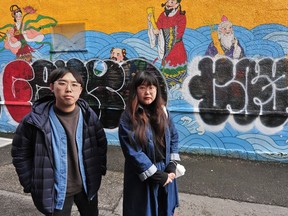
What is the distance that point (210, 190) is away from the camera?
3.57m

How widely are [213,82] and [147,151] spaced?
300 centimetres

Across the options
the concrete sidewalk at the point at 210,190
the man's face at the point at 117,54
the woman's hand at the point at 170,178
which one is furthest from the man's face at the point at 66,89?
the man's face at the point at 117,54

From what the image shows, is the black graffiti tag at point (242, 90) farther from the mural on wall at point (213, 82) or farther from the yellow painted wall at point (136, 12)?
the yellow painted wall at point (136, 12)

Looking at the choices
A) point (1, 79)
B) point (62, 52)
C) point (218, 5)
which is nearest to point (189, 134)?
point (218, 5)

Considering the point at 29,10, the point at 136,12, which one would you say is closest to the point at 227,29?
the point at 136,12

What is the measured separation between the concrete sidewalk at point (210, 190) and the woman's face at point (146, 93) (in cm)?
162

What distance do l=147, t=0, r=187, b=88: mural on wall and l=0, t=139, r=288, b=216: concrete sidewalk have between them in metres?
1.64

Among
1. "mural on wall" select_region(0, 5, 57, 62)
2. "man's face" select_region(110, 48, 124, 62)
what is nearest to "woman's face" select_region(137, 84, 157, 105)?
"man's face" select_region(110, 48, 124, 62)

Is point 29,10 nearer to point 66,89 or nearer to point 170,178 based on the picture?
point 66,89

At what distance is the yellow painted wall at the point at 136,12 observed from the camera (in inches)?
169

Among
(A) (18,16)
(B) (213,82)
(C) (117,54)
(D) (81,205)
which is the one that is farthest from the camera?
(A) (18,16)

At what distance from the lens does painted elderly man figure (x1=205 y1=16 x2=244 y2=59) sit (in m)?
4.45

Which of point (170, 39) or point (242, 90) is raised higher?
point (170, 39)

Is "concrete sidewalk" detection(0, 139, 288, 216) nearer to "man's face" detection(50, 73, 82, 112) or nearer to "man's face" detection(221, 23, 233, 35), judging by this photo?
"man's face" detection(50, 73, 82, 112)
